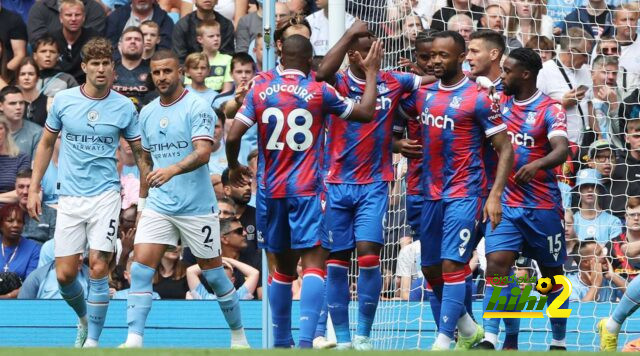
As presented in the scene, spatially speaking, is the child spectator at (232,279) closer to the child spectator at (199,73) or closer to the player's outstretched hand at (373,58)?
the child spectator at (199,73)

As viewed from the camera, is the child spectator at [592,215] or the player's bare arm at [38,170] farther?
the child spectator at [592,215]

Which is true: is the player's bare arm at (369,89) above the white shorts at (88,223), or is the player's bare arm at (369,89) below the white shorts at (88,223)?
above

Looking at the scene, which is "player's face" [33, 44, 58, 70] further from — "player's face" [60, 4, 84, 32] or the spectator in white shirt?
the spectator in white shirt

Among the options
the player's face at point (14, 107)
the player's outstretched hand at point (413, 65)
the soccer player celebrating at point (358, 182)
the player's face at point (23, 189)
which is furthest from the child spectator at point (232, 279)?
the soccer player celebrating at point (358, 182)

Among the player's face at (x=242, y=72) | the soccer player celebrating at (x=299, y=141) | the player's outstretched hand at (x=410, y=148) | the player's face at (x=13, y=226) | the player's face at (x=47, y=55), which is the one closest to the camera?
the soccer player celebrating at (x=299, y=141)

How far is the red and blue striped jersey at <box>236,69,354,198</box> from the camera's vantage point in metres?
9.80

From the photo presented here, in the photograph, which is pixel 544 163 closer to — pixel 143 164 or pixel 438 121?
pixel 438 121

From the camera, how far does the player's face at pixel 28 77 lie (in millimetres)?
15797

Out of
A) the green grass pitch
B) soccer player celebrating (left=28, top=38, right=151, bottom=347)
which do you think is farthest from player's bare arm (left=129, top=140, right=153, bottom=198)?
the green grass pitch

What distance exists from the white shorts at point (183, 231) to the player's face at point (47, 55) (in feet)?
18.2

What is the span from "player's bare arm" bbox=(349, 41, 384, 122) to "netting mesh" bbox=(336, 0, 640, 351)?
7.89 ft

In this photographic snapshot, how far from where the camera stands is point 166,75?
10.7m

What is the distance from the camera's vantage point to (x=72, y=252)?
1114 cm

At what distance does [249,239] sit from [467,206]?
13.8ft
